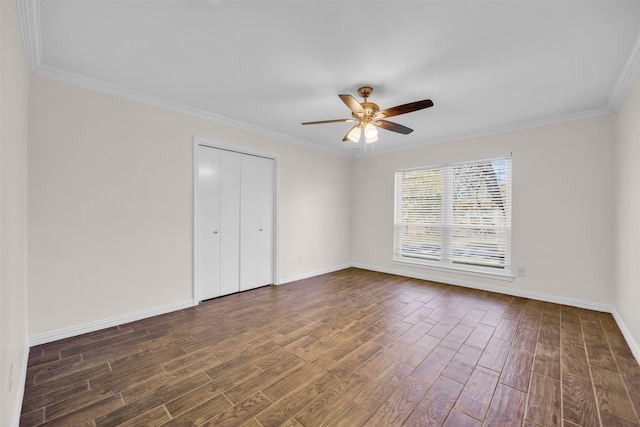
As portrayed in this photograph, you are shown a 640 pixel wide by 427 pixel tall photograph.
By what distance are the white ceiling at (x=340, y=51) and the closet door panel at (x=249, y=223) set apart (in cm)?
104

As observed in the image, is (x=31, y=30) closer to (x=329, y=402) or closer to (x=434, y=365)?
(x=329, y=402)

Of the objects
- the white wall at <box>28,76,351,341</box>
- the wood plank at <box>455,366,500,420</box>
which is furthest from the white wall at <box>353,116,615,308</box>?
the white wall at <box>28,76,351,341</box>

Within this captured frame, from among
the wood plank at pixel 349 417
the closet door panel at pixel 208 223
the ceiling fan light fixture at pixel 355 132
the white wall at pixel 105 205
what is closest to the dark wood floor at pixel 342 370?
the wood plank at pixel 349 417

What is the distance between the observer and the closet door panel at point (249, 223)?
4043mm

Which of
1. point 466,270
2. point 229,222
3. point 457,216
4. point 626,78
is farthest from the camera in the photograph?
point 457,216

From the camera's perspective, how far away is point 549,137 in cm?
364

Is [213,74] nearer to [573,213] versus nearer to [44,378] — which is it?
[44,378]

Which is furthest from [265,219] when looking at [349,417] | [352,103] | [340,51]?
[349,417]

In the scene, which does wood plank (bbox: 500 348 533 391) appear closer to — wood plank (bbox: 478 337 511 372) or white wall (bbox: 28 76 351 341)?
wood plank (bbox: 478 337 511 372)

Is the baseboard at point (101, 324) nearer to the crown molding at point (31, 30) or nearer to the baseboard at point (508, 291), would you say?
the crown molding at point (31, 30)

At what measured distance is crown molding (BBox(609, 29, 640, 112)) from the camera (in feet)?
6.96

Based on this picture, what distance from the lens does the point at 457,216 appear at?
14.7ft

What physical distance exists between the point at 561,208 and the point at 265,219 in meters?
4.14

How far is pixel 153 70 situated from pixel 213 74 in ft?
1.72
